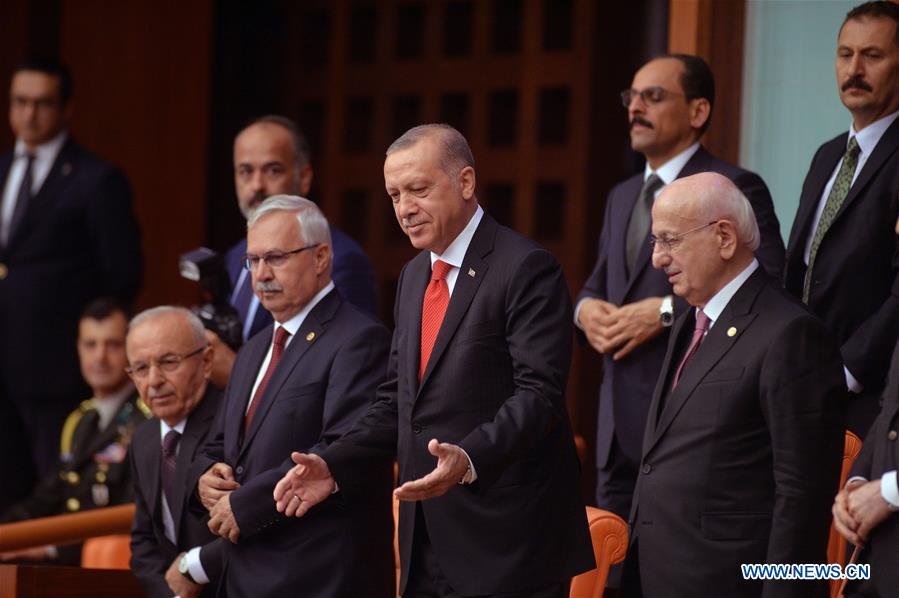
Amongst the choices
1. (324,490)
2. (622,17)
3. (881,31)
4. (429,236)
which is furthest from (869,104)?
(622,17)

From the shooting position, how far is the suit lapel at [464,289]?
3.20m

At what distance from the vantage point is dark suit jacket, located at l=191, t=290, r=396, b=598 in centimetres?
349

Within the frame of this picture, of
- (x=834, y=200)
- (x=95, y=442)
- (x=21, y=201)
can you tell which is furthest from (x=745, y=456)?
(x=21, y=201)

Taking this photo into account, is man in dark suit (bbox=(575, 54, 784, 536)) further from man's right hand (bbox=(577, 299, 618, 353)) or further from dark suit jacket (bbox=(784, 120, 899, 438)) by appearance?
dark suit jacket (bbox=(784, 120, 899, 438))

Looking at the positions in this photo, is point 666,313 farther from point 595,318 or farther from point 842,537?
point 842,537

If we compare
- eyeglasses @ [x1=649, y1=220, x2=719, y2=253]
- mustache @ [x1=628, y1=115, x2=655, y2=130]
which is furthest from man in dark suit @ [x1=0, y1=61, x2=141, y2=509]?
eyeglasses @ [x1=649, y1=220, x2=719, y2=253]

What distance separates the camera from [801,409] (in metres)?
2.94

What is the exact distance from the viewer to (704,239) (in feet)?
10.5

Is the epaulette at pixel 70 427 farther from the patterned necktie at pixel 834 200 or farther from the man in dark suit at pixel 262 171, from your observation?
the patterned necktie at pixel 834 200

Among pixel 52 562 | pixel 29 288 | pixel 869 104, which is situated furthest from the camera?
pixel 29 288

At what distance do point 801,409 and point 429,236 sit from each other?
851 mm

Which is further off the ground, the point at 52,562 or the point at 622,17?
the point at 622,17

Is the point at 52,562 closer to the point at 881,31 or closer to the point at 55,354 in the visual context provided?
the point at 55,354

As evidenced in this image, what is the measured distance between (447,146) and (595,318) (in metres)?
0.99
